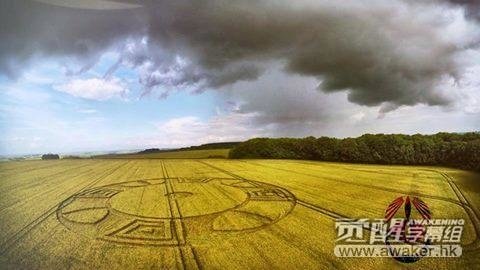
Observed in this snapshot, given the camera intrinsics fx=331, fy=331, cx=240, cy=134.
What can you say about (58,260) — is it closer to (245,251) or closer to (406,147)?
(245,251)

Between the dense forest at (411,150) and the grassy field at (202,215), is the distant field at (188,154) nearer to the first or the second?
the dense forest at (411,150)

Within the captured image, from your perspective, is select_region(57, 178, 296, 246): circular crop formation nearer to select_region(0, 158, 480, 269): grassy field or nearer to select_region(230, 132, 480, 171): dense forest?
select_region(0, 158, 480, 269): grassy field

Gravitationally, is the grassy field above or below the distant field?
below

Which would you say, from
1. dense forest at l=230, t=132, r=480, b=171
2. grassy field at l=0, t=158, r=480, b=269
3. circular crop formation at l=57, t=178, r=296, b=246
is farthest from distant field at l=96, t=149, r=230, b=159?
circular crop formation at l=57, t=178, r=296, b=246

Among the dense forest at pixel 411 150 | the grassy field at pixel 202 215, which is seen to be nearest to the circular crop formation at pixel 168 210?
the grassy field at pixel 202 215

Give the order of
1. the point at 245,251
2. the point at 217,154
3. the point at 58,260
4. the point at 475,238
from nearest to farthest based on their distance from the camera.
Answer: the point at 58,260 → the point at 245,251 → the point at 475,238 → the point at 217,154

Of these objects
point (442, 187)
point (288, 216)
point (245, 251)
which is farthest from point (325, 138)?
point (245, 251)

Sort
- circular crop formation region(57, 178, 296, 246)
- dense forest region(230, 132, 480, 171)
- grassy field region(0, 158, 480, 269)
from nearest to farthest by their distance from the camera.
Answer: grassy field region(0, 158, 480, 269) < circular crop formation region(57, 178, 296, 246) < dense forest region(230, 132, 480, 171)
